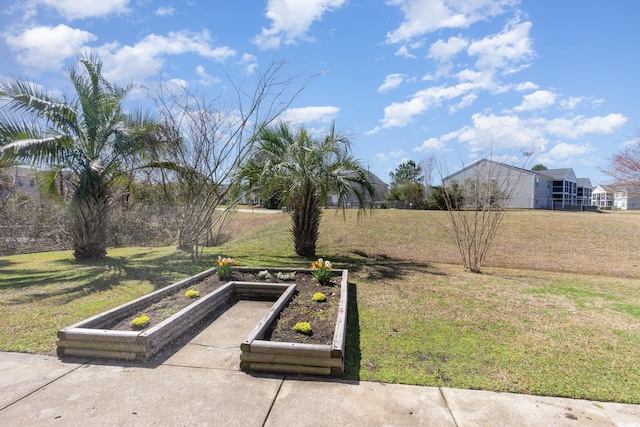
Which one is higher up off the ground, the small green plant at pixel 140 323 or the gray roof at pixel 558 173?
the gray roof at pixel 558 173

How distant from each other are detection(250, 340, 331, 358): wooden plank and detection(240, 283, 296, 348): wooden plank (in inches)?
4.4

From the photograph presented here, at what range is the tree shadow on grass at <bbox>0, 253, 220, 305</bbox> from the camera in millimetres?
5961

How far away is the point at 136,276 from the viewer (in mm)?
7211

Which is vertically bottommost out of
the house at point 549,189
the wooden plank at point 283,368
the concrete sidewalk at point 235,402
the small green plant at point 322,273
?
the concrete sidewalk at point 235,402

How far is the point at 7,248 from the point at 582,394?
1590 centimetres

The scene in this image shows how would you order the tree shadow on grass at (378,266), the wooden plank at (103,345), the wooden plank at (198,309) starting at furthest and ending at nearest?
1. the tree shadow on grass at (378,266)
2. the wooden plank at (198,309)
3. the wooden plank at (103,345)

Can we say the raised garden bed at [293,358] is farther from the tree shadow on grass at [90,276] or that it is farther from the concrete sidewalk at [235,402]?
the tree shadow on grass at [90,276]

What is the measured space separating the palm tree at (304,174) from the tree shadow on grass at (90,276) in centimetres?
266

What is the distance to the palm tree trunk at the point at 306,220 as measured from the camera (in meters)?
9.88

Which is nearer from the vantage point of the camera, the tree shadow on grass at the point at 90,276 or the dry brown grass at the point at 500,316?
the dry brown grass at the point at 500,316

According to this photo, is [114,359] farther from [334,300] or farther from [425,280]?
[425,280]

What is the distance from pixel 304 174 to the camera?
8.80 m

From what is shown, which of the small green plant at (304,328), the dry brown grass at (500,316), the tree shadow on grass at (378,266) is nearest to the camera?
the dry brown grass at (500,316)

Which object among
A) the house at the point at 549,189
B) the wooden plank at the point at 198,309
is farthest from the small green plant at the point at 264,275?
the house at the point at 549,189
